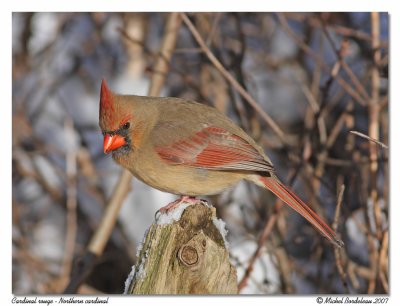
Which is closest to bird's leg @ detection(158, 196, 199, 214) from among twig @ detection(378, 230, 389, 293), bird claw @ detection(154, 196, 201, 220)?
bird claw @ detection(154, 196, 201, 220)

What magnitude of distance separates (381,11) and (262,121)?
2.68 feet

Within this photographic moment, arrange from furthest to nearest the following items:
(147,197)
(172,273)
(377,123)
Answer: (147,197) < (377,123) < (172,273)

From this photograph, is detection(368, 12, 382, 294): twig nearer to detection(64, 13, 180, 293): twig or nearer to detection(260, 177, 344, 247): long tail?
detection(260, 177, 344, 247): long tail

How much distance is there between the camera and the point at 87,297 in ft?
8.87

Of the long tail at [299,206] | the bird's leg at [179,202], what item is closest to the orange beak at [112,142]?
the bird's leg at [179,202]

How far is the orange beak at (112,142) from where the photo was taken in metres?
2.24

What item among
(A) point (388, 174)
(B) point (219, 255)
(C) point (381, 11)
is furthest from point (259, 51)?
(B) point (219, 255)

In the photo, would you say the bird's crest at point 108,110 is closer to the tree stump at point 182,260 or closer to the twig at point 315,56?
the tree stump at point 182,260

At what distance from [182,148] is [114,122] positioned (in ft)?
0.92

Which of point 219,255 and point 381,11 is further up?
point 381,11

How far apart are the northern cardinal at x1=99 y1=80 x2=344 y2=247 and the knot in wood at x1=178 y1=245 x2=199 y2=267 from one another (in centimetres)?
54
